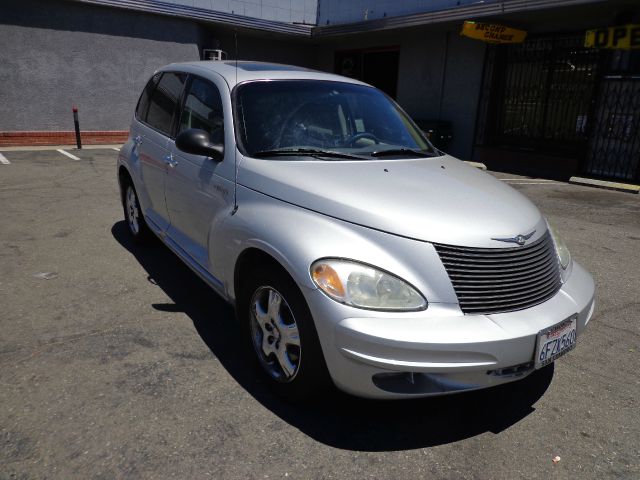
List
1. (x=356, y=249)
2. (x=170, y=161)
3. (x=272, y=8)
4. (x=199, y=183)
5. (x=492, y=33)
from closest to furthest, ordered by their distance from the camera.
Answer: (x=356, y=249), (x=199, y=183), (x=170, y=161), (x=492, y=33), (x=272, y=8)

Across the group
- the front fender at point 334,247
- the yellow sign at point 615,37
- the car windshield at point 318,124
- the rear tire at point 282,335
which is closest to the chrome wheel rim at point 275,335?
the rear tire at point 282,335

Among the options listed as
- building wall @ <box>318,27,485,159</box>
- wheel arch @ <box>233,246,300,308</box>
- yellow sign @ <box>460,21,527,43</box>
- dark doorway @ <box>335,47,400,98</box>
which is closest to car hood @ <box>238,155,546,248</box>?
wheel arch @ <box>233,246,300,308</box>

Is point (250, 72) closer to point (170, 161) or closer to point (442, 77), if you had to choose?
point (170, 161)

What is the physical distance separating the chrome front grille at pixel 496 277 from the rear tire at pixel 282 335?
2.37ft

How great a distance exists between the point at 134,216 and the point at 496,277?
12.9ft

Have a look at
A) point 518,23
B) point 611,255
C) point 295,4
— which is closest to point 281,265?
point 611,255

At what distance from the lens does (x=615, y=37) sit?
9.98 m

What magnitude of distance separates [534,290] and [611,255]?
3.86 metres

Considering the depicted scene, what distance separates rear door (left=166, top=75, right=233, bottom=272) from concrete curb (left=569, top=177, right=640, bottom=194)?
9312 mm

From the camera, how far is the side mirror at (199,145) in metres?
3.16

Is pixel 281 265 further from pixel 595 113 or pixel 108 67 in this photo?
pixel 108 67

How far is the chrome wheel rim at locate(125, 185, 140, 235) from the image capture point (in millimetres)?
5090

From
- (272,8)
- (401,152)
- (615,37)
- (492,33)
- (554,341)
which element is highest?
(272,8)

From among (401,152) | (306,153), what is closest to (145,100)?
(306,153)
